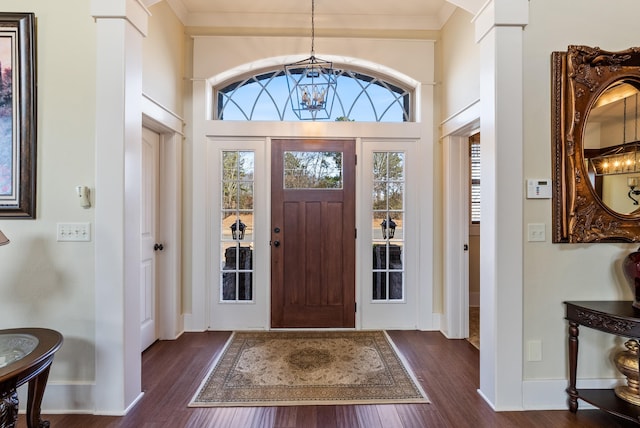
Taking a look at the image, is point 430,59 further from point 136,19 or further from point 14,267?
point 14,267

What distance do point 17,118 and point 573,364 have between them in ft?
12.6

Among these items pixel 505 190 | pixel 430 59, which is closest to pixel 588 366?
pixel 505 190

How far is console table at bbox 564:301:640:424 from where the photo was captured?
190 cm

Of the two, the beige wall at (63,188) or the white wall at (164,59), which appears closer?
the beige wall at (63,188)

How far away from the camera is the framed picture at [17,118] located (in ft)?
6.92

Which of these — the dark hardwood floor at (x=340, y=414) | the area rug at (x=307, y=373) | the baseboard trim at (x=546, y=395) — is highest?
the baseboard trim at (x=546, y=395)

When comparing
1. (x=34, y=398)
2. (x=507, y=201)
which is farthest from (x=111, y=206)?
(x=507, y=201)

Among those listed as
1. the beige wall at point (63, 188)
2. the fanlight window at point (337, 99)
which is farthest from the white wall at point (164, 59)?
the beige wall at point (63, 188)

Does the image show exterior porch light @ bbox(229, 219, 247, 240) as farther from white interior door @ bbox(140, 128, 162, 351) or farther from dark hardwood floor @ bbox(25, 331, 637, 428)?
dark hardwood floor @ bbox(25, 331, 637, 428)

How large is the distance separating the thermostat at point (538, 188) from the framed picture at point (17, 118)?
3180mm

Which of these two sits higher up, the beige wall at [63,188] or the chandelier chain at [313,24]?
the chandelier chain at [313,24]

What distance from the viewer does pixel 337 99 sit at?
3793 millimetres

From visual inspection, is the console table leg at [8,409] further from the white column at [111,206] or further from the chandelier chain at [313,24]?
the chandelier chain at [313,24]

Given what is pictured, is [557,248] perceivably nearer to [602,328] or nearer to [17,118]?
[602,328]
